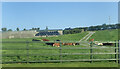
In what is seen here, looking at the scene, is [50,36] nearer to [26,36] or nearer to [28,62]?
[26,36]

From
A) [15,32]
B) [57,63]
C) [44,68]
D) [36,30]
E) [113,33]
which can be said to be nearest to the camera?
[44,68]

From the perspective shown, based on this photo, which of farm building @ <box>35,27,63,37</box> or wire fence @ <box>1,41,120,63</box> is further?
farm building @ <box>35,27,63,37</box>

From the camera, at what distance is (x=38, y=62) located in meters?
7.72

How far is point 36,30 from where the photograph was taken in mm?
25453

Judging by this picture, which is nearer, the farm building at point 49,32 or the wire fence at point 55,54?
the wire fence at point 55,54

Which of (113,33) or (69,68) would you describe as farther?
(113,33)

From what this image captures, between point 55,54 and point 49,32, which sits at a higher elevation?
point 49,32

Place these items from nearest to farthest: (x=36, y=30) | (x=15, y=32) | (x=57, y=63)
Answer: (x=57, y=63), (x=15, y=32), (x=36, y=30)

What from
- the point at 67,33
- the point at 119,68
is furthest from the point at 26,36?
the point at 119,68

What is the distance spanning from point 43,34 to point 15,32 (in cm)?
417

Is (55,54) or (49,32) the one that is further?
(49,32)

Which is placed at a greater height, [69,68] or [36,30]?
[36,30]

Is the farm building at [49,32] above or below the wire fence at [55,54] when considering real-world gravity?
above

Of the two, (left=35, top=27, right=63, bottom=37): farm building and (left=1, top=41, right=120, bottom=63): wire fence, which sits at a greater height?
(left=35, top=27, right=63, bottom=37): farm building
